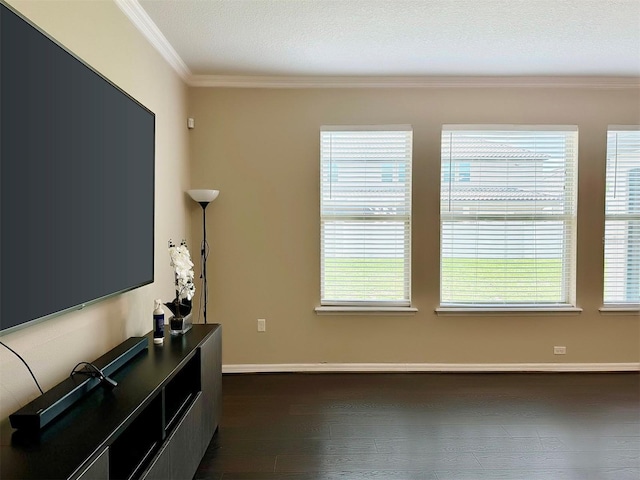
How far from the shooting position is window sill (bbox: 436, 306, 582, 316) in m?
3.77

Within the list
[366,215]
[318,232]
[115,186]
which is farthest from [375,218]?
[115,186]

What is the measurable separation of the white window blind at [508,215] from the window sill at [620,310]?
1.03ft

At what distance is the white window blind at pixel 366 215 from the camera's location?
12.4 feet

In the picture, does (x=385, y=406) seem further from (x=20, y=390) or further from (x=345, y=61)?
(x=345, y=61)

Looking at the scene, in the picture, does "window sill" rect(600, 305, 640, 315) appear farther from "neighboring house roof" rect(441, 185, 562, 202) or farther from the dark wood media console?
the dark wood media console

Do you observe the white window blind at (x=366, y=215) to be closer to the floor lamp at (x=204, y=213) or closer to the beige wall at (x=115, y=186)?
the floor lamp at (x=204, y=213)

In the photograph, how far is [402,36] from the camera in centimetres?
287

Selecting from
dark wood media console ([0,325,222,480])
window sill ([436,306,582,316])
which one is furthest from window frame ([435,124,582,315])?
dark wood media console ([0,325,222,480])

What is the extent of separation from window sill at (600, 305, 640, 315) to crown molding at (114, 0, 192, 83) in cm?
435

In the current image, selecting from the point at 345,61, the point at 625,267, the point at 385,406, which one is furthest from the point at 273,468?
the point at 625,267

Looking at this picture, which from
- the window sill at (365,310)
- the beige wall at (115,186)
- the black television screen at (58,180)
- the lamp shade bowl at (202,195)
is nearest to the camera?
the black television screen at (58,180)

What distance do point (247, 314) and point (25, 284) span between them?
8.26 ft

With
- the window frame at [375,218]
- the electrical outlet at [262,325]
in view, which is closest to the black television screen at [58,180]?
the electrical outlet at [262,325]

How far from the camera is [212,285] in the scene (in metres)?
3.79
